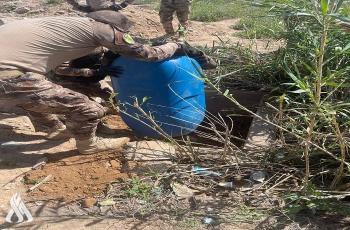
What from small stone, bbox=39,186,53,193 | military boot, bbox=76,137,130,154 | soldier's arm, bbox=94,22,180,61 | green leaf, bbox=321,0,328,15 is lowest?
small stone, bbox=39,186,53,193

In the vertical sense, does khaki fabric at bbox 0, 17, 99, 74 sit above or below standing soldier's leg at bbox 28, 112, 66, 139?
above

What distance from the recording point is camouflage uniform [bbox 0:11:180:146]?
331cm

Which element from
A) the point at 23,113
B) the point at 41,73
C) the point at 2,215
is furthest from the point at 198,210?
the point at 23,113

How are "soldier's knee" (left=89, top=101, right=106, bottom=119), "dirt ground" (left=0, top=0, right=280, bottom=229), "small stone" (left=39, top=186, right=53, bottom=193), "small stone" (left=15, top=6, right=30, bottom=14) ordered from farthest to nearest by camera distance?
1. "small stone" (left=15, top=6, right=30, bottom=14)
2. "soldier's knee" (left=89, top=101, right=106, bottom=119)
3. "small stone" (left=39, top=186, right=53, bottom=193)
4. "dirt ground" (left=0, top=0, right=280, bottom=229)

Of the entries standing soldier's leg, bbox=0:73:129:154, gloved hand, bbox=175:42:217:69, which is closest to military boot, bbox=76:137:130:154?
standing soldier's leg, bbox=0:73:129:154

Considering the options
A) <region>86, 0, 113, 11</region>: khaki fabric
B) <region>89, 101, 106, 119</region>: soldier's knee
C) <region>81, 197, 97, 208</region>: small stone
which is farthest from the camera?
<region>86, 0, 113, 11</region>: khaki fabric

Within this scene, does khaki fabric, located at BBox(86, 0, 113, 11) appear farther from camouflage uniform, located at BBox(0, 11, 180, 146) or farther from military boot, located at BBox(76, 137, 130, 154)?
military boot, located at BBox(76, 137, 130, 154)

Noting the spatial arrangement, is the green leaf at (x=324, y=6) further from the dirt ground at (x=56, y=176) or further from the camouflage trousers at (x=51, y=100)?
the camouflage trousers at (x=51, y=100)

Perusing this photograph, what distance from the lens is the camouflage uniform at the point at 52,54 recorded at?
130 inches

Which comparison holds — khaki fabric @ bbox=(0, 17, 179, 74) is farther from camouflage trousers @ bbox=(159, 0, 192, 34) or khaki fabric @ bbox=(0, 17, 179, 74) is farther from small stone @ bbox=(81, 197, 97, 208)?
camouflage trousers @ bbox=(159, 0, 192, 34)

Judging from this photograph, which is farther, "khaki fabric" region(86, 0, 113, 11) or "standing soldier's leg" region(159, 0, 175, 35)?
"standing soldier's leg" region(159, 0, 175, 35)

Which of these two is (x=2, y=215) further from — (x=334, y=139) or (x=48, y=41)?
(x=334, y=139)

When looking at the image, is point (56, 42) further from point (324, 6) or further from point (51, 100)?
point (324, 6)

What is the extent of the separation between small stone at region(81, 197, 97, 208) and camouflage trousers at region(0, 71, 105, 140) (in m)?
0.71
